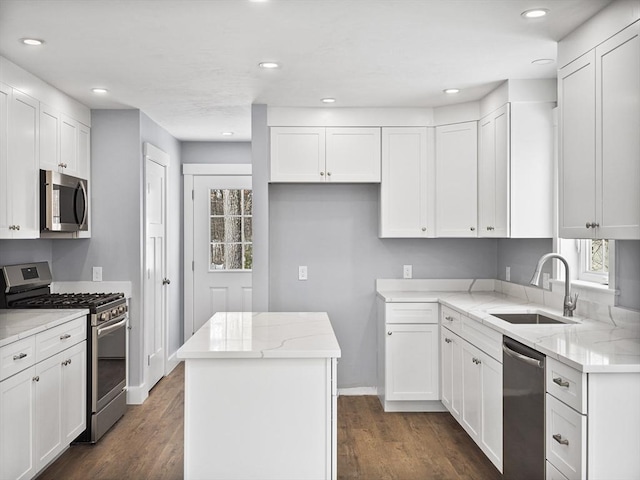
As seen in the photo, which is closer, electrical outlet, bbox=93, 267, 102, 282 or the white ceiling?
the white ceiling

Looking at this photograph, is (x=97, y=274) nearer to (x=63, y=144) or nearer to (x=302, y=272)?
(x=63, y=144)

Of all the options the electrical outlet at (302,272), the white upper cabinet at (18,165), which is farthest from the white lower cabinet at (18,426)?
the electrical outlet at (302,272)

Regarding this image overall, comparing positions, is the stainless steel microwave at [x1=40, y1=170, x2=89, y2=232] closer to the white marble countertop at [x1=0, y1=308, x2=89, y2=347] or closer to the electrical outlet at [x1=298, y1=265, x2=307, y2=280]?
the white marble countertop at [x1=0, y1=308, x2=89, y2=347]

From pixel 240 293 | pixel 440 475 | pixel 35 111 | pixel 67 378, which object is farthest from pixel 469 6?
pixel 240 293

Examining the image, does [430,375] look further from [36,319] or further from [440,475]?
[36,319]

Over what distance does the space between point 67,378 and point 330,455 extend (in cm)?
188

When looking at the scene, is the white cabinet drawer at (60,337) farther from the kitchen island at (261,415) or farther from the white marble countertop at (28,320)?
the kitchen island at (261,415)

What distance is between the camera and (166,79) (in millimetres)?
3703

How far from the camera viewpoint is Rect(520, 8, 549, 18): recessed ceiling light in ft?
8.41

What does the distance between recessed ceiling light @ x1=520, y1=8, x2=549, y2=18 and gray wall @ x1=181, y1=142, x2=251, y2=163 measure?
402cm

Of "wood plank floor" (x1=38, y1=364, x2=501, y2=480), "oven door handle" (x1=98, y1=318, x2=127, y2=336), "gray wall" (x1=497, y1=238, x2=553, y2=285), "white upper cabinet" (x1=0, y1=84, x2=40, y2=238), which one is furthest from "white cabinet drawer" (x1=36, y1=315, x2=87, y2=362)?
"gray wall" (x1=497, y1=238, x2=553, y2=285)

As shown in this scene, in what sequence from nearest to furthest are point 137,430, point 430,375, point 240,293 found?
point 137,430 < point 430,375 < point 240,293

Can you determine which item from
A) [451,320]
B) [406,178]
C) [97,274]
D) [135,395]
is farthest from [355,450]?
[97,274]

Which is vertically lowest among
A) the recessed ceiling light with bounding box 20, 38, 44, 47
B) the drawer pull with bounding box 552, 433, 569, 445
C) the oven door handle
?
the drawer pull with bounding box 552, 433, 569, 445
